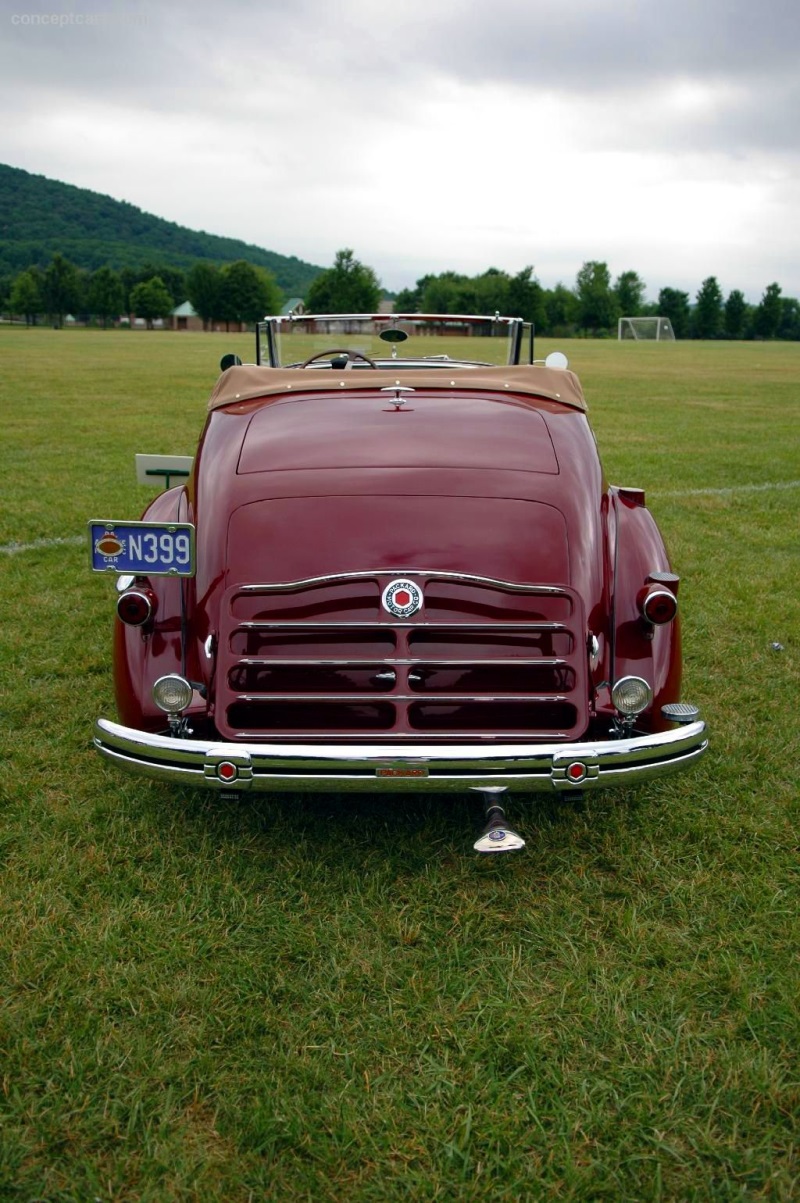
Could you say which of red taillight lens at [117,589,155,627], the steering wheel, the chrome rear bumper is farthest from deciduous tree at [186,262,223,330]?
the chrome rear bumper

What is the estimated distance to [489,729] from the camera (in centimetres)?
278

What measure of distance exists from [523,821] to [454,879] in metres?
0.46

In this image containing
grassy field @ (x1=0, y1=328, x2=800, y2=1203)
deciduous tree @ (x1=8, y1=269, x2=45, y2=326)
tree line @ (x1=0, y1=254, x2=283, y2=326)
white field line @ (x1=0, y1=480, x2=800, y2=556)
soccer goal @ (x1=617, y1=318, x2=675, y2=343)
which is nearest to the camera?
grassy field @ (x1=0, y1=328, x2=800, y2=1203)

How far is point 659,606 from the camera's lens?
304 centimetres

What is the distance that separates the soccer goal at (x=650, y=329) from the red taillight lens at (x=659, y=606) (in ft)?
244

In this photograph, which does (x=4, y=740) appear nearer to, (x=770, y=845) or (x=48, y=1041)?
(x=48, y=1041)

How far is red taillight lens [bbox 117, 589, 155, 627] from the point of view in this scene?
3014 mm

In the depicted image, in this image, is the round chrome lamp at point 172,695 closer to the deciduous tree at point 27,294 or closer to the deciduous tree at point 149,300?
the deciduous tree at point 27,294

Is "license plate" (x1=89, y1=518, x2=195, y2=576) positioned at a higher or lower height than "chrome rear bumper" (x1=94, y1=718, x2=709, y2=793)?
higher

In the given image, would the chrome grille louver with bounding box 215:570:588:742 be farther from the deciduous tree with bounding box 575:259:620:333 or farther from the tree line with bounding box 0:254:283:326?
the deciduous tree with bounding box 575:259:620:333

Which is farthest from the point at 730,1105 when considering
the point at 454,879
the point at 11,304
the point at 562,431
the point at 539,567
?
the point at 11,304

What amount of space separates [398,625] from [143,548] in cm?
85

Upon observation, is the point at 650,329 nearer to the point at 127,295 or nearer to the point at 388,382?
the point at 127,295

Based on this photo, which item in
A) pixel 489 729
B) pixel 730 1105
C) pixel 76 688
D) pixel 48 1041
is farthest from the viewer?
pixel 76 688
